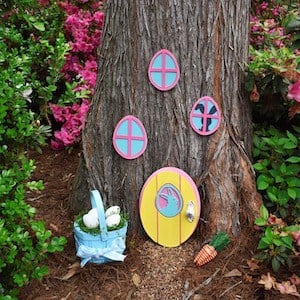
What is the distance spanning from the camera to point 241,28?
10.5 feet

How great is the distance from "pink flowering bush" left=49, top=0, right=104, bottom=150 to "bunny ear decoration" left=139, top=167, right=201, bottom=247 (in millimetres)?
1056

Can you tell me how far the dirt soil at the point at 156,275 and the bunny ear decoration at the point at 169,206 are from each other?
0.07m

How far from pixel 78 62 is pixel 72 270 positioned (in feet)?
6.08

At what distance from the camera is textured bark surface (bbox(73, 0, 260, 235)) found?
10.0ft

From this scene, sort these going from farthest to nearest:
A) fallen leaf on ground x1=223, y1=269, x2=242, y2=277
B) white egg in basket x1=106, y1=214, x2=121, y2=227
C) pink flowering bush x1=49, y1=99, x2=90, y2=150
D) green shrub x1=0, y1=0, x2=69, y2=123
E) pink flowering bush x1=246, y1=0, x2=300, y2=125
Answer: pink flowering bush x1=49, y1=99, x2=90, y2=150 < green shrub x1=0, y1=0, x2=69, y2=123 < pink flowering bush x1=246, y1=0, x2=300, y2=125 < fallen leaf on ground x1=223, y1=269, x2=242, y2=277 < white egg in basket x1=106, y1=214, x2=121, y2=227

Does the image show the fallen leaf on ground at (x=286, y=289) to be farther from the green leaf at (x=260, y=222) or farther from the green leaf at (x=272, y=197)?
the green leaf at (x=272, y=197)

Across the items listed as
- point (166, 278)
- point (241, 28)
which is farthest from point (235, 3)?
point (166, 278)

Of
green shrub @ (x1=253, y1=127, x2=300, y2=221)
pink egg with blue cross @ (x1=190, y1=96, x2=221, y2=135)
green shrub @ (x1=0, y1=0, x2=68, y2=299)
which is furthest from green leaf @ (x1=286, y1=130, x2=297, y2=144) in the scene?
green shrub @ (x1=0, y1=0, x2=68, y2=299)

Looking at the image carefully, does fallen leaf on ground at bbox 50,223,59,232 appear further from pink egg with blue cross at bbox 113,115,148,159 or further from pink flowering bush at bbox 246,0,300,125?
pink flowering bush at bbox 246,0,300,125

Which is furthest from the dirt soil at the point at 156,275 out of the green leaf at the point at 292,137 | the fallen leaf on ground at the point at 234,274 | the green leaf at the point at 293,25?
the green leaf at the point at 293,25

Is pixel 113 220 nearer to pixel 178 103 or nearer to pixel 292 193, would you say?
Answer: pixel 178 103

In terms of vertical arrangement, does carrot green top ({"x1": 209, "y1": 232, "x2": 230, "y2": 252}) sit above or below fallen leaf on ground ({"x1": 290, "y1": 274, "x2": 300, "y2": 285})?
above

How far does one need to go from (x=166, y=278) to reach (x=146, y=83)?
0.98 m

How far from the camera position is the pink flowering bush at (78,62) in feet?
13.5
